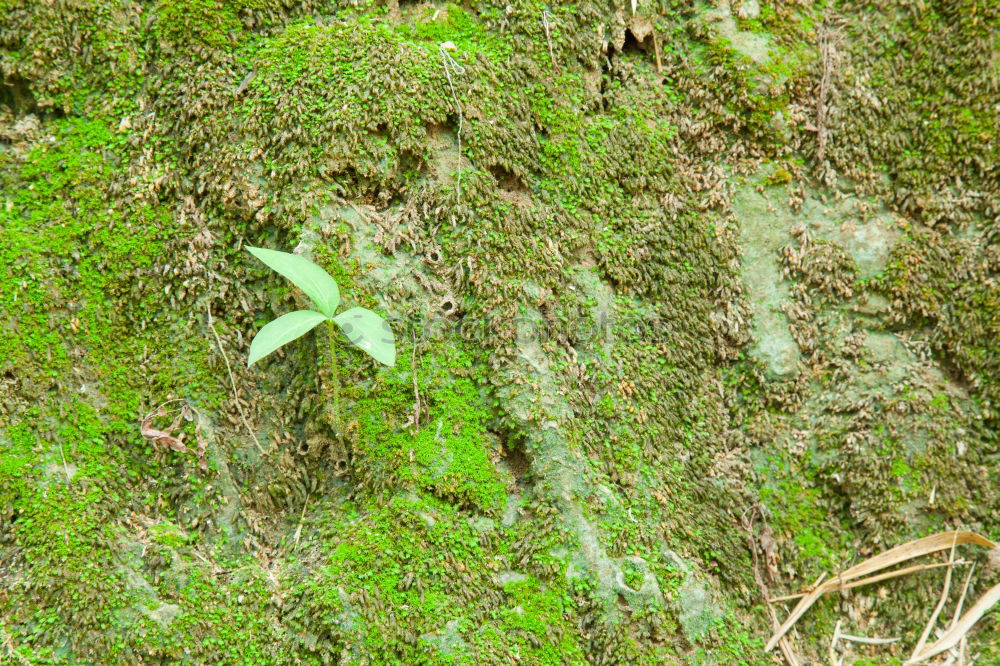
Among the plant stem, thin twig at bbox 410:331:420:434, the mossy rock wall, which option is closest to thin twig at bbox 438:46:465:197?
the mossy rock wall

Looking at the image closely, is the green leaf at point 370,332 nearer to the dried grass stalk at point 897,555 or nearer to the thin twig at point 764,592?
the thin twig at point 764,592

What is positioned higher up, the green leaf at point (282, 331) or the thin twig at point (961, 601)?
the green leaf at point (282, 331)

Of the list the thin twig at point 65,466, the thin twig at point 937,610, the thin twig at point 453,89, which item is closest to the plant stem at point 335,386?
the thin twig at point 453,89

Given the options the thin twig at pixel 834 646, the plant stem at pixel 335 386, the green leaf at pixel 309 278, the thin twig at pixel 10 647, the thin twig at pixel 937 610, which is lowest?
the thin twig at pixel 10 647

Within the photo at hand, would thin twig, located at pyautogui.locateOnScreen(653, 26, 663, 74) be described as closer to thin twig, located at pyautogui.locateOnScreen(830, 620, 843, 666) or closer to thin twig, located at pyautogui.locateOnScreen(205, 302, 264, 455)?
thin twig, located at pyautogui.locateOnScreen(205, 302, 264, 455)

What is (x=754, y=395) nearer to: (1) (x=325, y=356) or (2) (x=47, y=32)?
(1) (x=325, y=356)

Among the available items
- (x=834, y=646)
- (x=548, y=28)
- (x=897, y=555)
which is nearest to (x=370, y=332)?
(x=548, y=28)

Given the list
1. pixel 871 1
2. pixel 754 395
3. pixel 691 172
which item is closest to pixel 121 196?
pixel 691 172

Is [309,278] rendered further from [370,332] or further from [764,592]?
[764,592]
